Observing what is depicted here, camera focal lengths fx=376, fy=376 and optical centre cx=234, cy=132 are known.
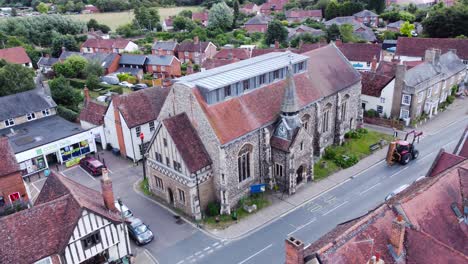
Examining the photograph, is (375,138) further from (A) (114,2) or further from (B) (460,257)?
(A) (114,2)

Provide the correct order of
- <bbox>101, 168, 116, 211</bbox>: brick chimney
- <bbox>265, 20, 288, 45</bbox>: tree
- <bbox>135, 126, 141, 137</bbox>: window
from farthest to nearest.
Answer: <bbox>265, 20, 288, 45</bbox>: tree
<bbox>135, 126, 141, 137</bbox>: window
<bbox>101, 168, 116, 211</bbox>: brick chimney

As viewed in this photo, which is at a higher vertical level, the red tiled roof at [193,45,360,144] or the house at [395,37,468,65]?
the red tiled roof at [193,45,360,144]

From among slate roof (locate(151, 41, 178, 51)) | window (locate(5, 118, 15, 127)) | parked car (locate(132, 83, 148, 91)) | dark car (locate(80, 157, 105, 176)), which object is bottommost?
dark car (locate(80, 157, 105, 176))

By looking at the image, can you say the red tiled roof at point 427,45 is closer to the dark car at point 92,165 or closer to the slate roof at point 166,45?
the slate roof at point 166,45

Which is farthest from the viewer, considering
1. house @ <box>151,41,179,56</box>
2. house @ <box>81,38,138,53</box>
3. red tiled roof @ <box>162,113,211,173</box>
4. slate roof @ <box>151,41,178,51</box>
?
house @ <box>81,38,138,53</box>

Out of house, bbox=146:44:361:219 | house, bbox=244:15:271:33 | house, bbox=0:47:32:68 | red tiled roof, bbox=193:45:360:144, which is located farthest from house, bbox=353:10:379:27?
house, bbox=0:47:32:68

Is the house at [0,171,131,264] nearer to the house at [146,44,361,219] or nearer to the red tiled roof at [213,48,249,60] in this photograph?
the house at [146,44,361,219]

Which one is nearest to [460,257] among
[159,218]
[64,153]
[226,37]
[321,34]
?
[159,218]

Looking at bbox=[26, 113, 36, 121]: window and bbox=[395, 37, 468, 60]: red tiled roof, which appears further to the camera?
bbox=[395, 37, 468, 60]: red tiled roof
